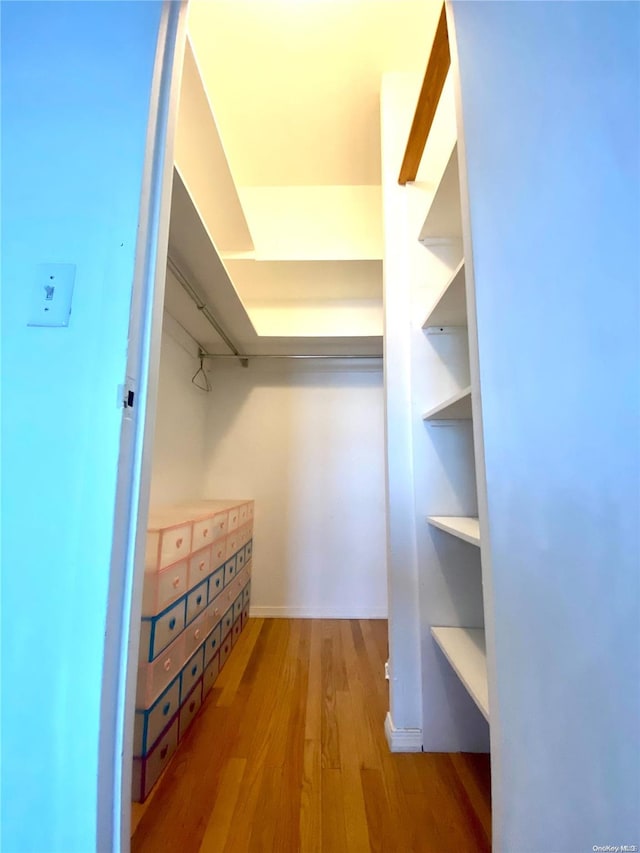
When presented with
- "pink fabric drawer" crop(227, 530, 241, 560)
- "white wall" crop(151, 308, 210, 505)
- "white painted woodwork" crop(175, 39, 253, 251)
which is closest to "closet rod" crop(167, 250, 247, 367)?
"white wall" crop(151, 308, 210, 505)

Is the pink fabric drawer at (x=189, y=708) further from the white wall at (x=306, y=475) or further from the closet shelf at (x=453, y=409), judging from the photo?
the closet shelf at (x=453, y=409)

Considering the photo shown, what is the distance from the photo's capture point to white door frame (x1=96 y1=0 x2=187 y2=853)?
521 mm

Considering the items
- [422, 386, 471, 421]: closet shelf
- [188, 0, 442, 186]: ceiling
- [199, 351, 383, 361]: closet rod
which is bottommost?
[422, 386, 471, 421]: closet shelf

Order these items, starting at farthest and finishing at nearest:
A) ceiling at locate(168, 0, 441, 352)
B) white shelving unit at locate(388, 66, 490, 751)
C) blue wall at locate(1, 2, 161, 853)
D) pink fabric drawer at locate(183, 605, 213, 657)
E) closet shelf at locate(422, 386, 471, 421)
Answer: ceiling at locate(168, 0, 441, 352) → pink fabric drawer at locate(183, 605, 213, 657) → white shelving unit at locate(388, 66, 490, 751) → closet shelf at locate(422, 386, 471, 421) → blue wall at locate(1, 2, 161, 853)

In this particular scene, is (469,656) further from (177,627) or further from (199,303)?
(199,303)

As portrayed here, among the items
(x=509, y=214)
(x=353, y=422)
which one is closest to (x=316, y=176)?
(x=353, y=422)

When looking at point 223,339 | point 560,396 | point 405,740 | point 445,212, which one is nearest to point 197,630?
point 405,740

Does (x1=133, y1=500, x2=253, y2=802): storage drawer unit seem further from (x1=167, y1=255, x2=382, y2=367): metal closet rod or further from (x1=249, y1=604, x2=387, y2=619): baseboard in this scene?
(x1=167, y1=255, x2=382, y2=367): metal closet rod

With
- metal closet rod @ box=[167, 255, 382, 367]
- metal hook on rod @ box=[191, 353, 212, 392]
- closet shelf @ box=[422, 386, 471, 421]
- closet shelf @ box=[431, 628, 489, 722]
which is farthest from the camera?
metal hook on rod @ box=[191, 353, 212, 392]

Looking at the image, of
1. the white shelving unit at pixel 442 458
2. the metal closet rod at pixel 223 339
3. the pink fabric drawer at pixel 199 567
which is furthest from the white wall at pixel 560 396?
the metal closet rod at pixel 223 339

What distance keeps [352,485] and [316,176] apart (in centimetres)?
204

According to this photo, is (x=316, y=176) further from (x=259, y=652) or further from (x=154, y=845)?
(x=154, y=845)

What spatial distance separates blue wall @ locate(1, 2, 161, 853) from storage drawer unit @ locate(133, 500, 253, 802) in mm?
569

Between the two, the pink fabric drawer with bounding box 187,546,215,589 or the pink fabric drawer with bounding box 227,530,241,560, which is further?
the pink fabric drawer with bounding box 227,530,241,560
